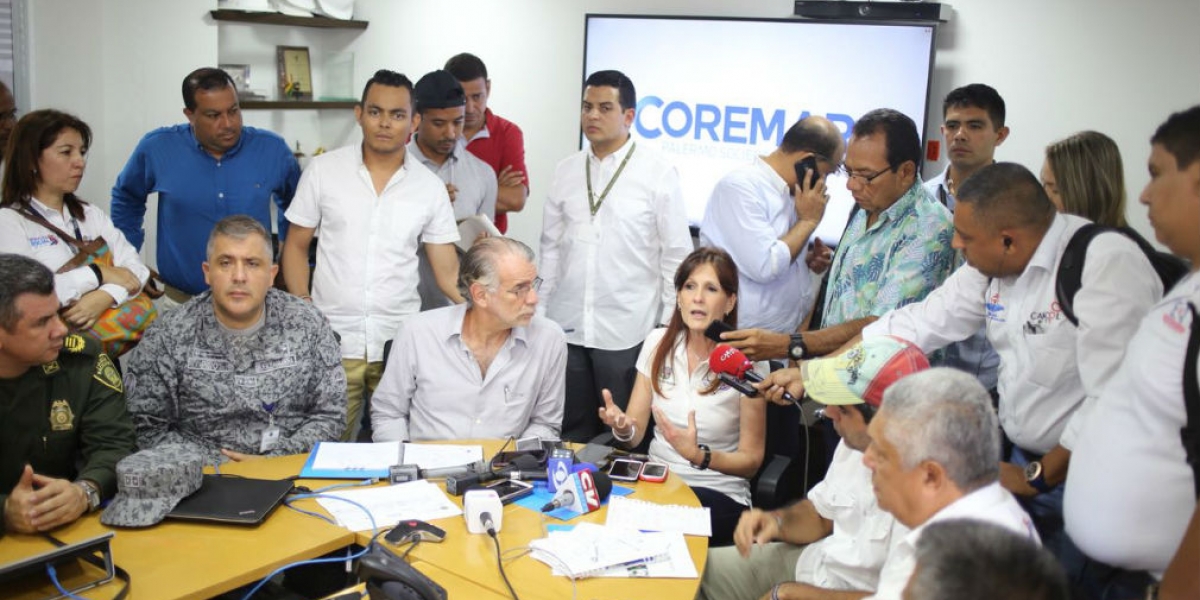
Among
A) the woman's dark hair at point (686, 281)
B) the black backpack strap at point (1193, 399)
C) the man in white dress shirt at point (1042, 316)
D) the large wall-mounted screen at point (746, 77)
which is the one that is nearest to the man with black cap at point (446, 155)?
the woman's dark hair at point (686, 281)

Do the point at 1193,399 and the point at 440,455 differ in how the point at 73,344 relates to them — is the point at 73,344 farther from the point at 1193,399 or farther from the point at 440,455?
the point at 1193,399

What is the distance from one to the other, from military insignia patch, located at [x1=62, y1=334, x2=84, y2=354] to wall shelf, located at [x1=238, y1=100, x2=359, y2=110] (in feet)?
11.1

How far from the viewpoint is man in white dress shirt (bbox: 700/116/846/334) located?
416cm

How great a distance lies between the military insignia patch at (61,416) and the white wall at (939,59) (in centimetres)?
264

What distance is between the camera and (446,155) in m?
4.55

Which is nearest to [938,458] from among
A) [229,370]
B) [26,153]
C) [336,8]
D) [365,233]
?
[229,370]

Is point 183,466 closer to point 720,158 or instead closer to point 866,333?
point 866,333

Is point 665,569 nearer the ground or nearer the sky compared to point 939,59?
nearer the ground

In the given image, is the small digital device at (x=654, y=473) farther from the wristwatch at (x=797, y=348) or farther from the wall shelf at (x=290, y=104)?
the wall shelf at (x=290, y=104)

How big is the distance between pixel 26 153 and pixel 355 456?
173 cm

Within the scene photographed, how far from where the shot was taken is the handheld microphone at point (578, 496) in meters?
2.72

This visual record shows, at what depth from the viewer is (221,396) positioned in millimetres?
3174

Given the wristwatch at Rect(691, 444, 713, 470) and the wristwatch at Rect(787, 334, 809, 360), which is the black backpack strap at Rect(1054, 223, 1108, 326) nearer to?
the wristwatch at Rect(787, 334, 809, 360)

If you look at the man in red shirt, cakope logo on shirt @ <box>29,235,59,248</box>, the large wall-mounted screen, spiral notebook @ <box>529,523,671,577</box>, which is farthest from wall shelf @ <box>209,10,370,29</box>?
spiral notebook @ <box>529,523,671,577</box>
